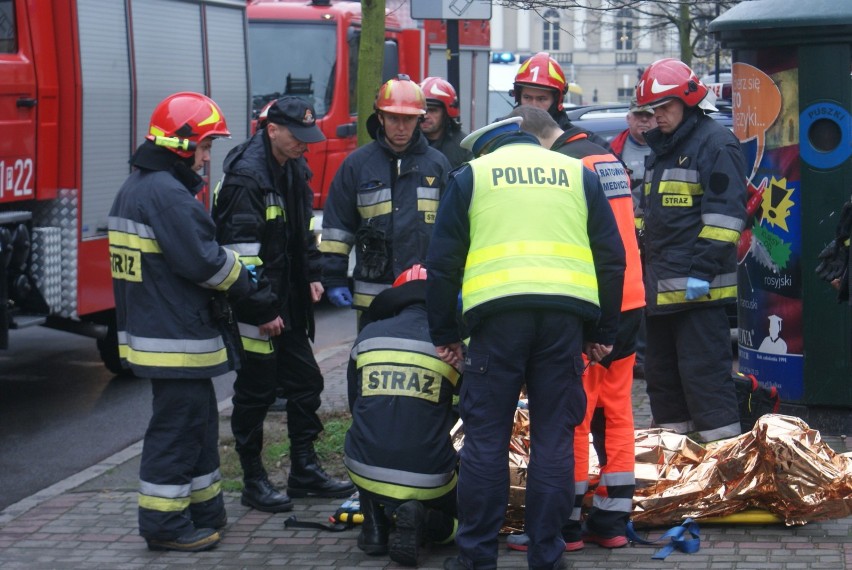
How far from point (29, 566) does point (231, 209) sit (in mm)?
1755

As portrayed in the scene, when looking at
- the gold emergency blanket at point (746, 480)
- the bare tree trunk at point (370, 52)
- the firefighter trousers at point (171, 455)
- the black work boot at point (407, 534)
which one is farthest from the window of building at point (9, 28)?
the black work boot at point (407, 534)

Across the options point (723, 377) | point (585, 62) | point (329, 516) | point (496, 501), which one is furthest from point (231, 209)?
point (585, 62)

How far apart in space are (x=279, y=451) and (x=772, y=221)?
2.92 meters

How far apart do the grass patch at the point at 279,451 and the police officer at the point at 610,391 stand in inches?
63.9

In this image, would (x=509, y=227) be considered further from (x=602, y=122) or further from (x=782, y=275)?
(x=602, y=122)

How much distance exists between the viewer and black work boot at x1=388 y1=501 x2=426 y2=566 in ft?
16.8

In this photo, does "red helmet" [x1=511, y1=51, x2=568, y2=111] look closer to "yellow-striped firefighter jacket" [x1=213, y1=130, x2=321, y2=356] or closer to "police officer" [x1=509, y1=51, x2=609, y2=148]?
"police officer" [x1=509, y1=51, x2=609, y2=148]

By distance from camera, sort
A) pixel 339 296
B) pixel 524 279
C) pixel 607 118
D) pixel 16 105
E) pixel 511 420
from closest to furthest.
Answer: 1. pixel 524 279
2. pixel 511 420
3. pixel 339 296
4. pixel 16 105
5. pixel 607 118

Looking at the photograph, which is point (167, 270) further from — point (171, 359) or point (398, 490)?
point (398, 490)

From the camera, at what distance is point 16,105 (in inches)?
309

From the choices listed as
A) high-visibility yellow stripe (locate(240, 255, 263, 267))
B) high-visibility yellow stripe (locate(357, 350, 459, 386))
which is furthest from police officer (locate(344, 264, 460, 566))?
high-visibility yellow stripe (locate(240, 255, 263, 267))

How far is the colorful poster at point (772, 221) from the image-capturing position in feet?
23.1

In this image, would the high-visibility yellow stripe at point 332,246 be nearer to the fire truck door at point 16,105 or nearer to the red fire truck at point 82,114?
the red fire truck at point 82,114

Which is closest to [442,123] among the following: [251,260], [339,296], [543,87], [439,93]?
[439,93]
